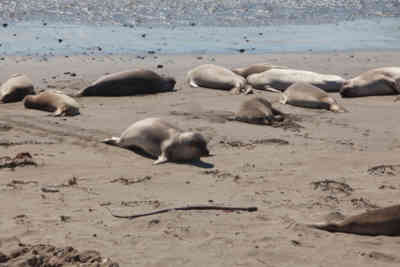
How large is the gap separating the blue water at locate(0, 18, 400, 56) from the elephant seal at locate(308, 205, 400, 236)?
406 inches

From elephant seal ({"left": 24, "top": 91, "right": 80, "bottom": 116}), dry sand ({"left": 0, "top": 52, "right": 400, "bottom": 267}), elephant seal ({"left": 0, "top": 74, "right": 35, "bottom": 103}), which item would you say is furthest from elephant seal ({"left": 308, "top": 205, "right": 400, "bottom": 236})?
elephant seal ({"left": 0, "top": 74, "right": 35, "bottom": 103})

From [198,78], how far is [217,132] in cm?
349

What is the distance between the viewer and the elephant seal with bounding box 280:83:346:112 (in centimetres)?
976

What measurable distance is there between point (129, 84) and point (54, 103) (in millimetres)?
1787

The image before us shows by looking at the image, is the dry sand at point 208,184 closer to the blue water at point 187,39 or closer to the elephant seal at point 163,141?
the elephant seal at point 163,141

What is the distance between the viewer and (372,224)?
4867mm

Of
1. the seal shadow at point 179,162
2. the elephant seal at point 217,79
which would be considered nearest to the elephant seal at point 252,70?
the elephant seal at point 217,79

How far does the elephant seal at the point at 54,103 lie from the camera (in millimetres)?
9016

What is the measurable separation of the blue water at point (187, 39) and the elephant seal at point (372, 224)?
10.3 meters

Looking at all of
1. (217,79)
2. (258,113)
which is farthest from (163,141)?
(217,79)

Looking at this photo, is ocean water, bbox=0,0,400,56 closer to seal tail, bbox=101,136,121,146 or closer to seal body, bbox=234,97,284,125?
seal body, bbox=234,97,284,125

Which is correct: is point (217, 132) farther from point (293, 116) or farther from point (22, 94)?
point (22, 94)

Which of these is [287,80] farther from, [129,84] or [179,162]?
[179,162]

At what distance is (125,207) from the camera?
548 cm
